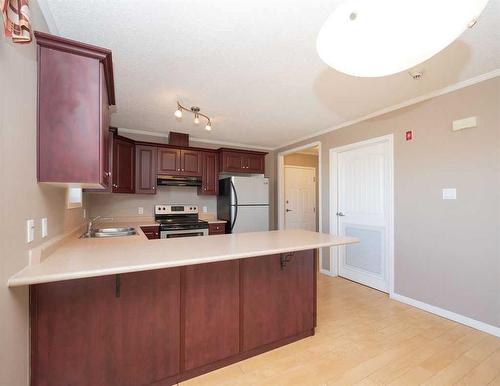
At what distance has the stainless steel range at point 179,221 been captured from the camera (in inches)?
144

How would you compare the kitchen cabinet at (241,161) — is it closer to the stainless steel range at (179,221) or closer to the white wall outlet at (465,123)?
the stainless steel range at (179,221)

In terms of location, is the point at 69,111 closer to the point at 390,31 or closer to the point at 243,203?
the point at 390,31

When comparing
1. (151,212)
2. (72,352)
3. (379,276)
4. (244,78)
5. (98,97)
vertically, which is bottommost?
(379,276)

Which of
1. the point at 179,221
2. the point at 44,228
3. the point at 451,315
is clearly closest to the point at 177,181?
the point at 179,221

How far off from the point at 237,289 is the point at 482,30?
2524mm

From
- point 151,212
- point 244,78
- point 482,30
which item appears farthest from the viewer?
point 151,212

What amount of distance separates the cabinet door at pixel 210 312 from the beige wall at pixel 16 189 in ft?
2.68

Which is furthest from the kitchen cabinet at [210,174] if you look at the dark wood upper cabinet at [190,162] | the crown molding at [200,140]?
the crown molding at [200,140]

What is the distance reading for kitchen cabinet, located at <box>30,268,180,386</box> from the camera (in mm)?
1310

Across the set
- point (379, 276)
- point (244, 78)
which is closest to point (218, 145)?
point (244, 78)

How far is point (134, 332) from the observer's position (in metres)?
1.50

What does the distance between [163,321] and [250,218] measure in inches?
112

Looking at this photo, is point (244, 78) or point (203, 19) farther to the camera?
point (244, 78)

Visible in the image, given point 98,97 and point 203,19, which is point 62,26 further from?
point 203,19
